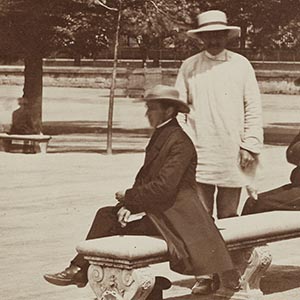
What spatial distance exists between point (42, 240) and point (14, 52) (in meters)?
10.7

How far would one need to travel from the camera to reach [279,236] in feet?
24.2

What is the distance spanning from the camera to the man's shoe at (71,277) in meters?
6.49

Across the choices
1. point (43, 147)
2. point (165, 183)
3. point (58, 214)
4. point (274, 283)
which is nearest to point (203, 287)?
point (274, 283)

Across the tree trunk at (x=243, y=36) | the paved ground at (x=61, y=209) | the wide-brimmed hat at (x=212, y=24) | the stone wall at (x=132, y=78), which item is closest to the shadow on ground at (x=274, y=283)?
the paved ground at (x=61, y=209)

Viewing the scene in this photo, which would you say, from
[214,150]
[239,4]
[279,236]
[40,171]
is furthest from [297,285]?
[239,4]

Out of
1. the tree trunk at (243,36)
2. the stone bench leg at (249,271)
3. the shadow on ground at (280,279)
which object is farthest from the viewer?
the tree trunk at (243,36)

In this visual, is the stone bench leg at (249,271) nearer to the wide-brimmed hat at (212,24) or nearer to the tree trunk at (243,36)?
the wide-brimmed hat at (212,24)

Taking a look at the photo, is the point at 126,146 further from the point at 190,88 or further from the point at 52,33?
the point at 190,88

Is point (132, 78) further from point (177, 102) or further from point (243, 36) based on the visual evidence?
point (177, 102)

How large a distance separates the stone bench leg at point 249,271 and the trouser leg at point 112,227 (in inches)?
33.1

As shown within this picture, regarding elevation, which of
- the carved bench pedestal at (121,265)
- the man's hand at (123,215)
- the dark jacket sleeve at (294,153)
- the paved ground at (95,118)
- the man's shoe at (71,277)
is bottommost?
the paved ground at (95,118)

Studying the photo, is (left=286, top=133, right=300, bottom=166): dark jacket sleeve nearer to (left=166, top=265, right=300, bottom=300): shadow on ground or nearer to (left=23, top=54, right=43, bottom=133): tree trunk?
(left=166, top=265, right=300, bottom=300): shadow on ground

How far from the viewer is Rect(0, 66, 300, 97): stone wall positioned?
103 ft

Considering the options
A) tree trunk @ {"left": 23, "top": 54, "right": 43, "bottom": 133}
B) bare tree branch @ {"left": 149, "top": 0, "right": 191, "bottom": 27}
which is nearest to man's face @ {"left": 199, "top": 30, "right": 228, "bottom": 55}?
bare tree branch @ {"left": 149, "top": 0, "right": 191, "bottom": 27}
